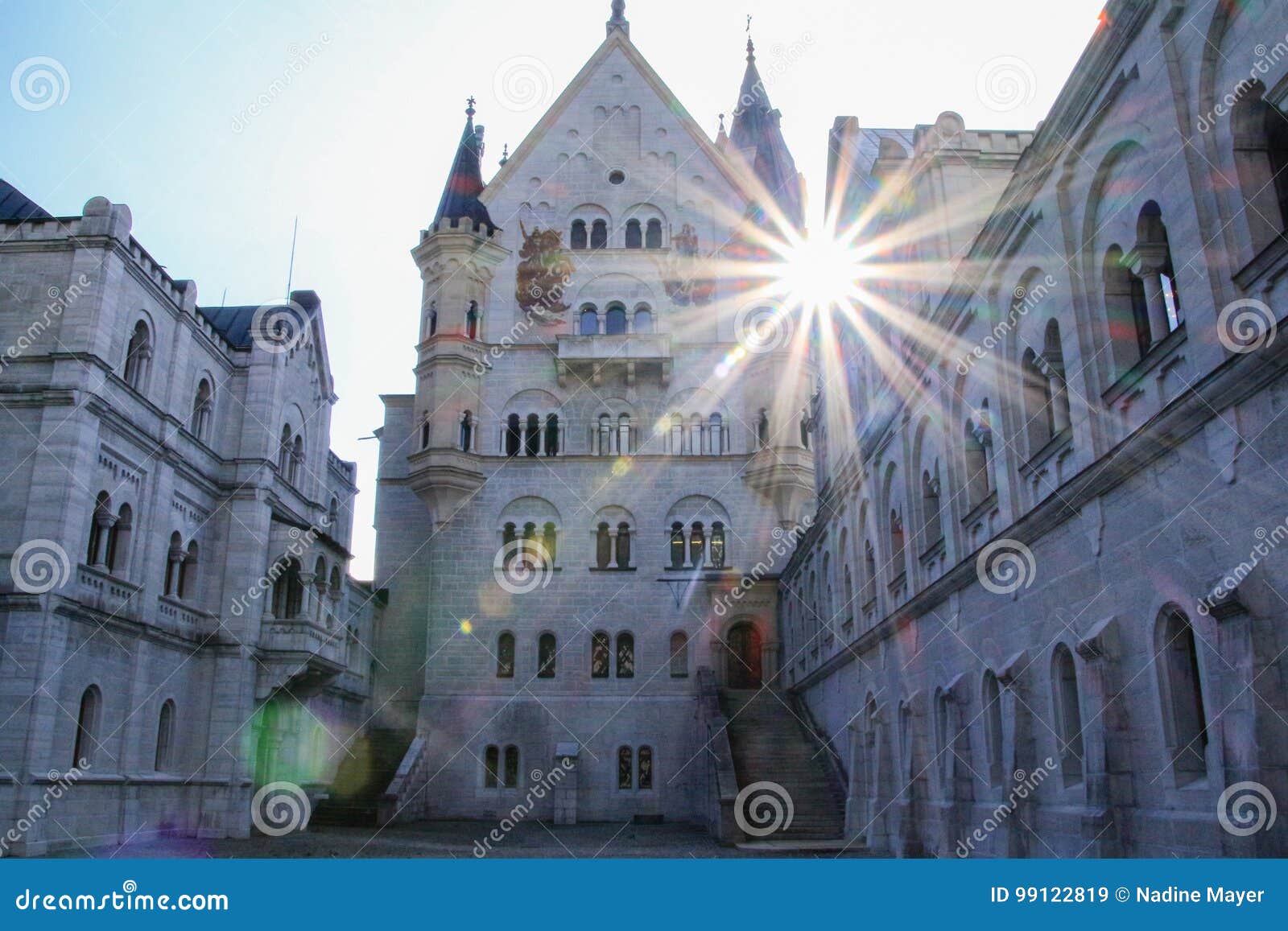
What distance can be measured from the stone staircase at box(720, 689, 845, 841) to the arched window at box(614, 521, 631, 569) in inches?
258

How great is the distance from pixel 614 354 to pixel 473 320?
17.7ft

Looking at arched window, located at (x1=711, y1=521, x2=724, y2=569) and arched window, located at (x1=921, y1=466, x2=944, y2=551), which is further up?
arched window, located at (x1=711, y1=521, x2=724, y2=569)

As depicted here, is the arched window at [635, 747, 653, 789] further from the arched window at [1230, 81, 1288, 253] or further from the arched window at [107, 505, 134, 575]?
the arched window at [1230, 81, 1288, 253]

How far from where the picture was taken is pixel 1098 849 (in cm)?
1128

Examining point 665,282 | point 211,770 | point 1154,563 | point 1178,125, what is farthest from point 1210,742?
point 665,282

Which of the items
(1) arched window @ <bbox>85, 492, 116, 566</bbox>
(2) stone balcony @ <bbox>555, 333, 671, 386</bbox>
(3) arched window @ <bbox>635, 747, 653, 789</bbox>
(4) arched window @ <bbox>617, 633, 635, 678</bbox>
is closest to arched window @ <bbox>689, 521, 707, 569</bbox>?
(4) arched window @ <bbox>617, 633, 635, 678</bbox>

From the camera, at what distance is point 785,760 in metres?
29.2

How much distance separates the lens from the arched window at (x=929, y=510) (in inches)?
766

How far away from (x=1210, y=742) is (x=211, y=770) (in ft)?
80.0

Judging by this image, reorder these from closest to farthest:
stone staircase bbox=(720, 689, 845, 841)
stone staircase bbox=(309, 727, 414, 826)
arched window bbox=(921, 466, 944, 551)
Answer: arched window bbox=(921, 466, 944, 551) < stone staircase bbox=(720, 689, 845, 841) < stone staircase bbox=(309, 727, 414, 826)

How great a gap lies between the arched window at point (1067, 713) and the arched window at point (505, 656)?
26.7 metres

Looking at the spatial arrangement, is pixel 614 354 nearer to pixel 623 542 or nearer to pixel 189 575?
pixel 623 542

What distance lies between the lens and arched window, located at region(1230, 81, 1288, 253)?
30.1ft

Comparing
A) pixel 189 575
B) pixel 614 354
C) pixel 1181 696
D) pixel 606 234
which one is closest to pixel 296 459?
pixel 189 575
